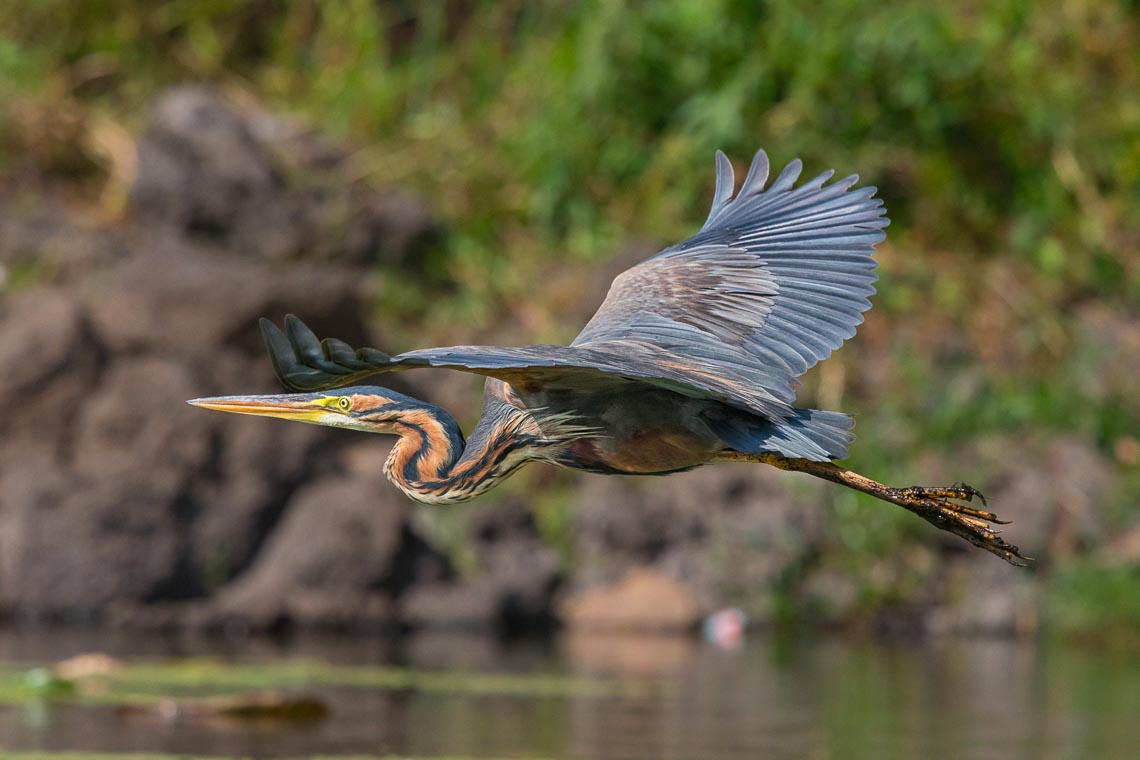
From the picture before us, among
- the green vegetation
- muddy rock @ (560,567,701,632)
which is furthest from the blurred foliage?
the green vegetation

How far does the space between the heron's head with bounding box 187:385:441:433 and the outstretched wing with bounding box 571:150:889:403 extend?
52 cm

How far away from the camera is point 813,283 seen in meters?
5.62

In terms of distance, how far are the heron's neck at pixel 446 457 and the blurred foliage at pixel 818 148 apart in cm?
785

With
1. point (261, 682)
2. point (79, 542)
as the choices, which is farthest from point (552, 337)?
point (261, 682)

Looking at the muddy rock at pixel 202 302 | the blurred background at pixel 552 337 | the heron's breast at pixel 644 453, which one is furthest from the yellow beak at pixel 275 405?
the muddy rock at pixel 202 302

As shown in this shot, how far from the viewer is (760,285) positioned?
5.69 metres

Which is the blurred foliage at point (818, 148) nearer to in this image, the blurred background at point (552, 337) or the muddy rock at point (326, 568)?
the blurred background at point (552, 337)

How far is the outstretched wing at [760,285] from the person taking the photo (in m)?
5.40

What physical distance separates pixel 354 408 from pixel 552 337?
7.96m

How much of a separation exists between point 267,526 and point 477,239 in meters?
3.75

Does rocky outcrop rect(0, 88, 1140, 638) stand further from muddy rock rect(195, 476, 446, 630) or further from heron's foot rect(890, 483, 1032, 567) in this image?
heron's foot rect(890, 483, 1032, 567)

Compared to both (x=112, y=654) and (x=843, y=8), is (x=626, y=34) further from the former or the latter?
(x=112, y=654)

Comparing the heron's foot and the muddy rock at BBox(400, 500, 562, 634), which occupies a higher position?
the muddy rock at BBox(400, 500, 562, 634)

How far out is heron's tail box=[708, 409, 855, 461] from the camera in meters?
4.66
